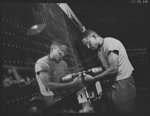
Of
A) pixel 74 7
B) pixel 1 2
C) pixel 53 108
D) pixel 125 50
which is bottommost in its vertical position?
pixel 53 108

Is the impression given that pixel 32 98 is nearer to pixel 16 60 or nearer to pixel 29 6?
pixel 16 60

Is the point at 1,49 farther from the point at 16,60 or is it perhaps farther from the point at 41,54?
the point at 41,54

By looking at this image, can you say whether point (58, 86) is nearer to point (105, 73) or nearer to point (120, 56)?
point (105, 73)

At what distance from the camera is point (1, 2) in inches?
152

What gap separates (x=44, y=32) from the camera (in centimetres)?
375

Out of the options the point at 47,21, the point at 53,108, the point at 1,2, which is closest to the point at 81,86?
the point at 53,108

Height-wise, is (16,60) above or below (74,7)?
below

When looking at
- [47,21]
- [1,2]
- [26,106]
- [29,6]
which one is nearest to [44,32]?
[47,21]

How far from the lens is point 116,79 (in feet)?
11.8

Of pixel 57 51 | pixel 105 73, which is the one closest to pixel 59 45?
pixel 57 51

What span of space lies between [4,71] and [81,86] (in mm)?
1079

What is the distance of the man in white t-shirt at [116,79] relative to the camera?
3590 mm

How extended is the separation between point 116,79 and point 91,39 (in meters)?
0.64

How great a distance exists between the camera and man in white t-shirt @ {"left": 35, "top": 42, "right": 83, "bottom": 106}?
12.2 feet
